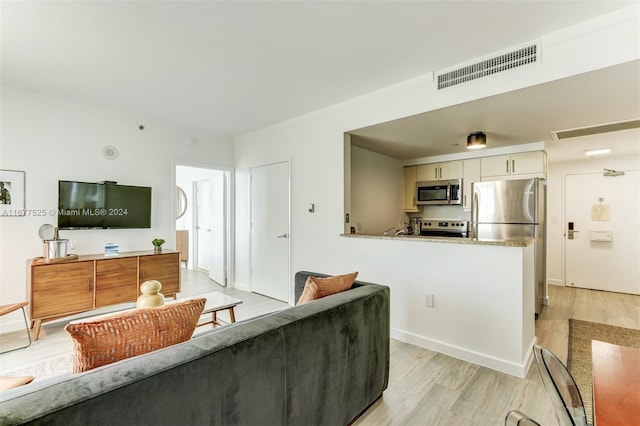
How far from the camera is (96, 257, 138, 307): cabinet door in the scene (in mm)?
3215

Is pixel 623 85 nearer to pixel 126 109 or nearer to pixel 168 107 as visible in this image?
pixel 168 107

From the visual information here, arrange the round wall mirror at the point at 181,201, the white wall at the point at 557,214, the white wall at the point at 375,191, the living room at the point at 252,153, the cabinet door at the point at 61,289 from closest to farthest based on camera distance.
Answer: the living room at the point at 252,153 < the cabinet door at the point at 61,289 < the white wall at the point at 375,191 < the white wall at the point at 557,214 < the round wall mirror at the point at 181,201

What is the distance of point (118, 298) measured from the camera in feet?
11.0

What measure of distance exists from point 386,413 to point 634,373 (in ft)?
4.26

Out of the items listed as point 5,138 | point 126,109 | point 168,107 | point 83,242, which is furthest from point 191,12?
point 83,242

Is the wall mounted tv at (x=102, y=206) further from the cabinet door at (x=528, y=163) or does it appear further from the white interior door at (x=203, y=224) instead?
the cabinet door at (x=528, y=163)

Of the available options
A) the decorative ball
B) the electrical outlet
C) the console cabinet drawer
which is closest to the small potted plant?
the console cabinet drawer

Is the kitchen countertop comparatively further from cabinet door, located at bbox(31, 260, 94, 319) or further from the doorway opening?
cabinet door, located at bbox(31, 260, 94, 319)

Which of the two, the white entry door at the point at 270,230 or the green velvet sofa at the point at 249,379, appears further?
the white entry door at the point at 270,230

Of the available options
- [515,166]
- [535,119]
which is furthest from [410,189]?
[535,119]

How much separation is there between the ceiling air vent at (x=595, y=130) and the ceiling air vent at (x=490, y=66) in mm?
1692

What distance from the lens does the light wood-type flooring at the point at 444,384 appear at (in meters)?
1.81

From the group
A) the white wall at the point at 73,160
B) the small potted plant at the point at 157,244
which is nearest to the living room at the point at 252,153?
the white wall at the point at 73,160

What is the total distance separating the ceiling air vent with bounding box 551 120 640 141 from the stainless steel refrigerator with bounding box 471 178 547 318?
0.57m
